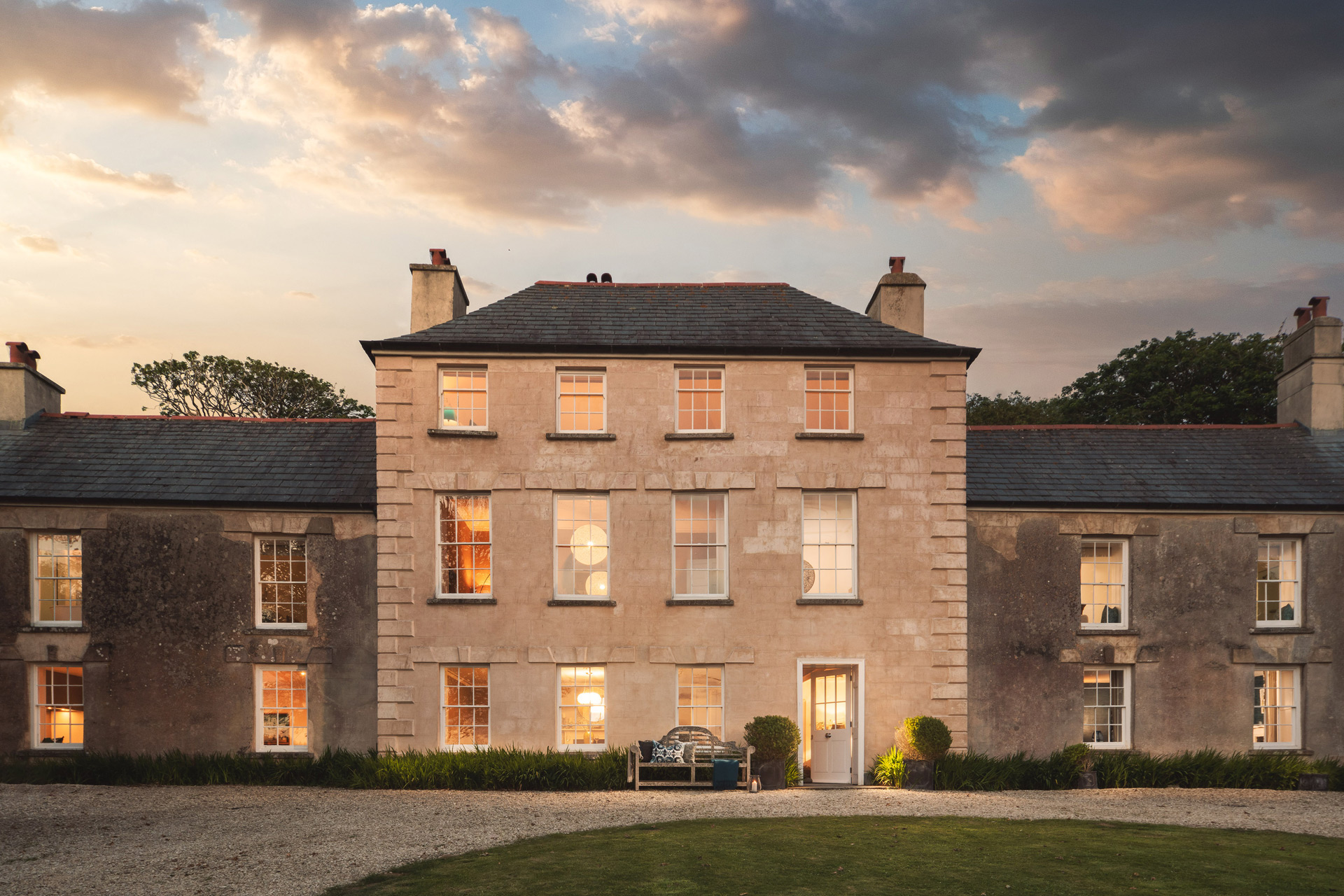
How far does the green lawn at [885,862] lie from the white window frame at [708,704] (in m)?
3.72

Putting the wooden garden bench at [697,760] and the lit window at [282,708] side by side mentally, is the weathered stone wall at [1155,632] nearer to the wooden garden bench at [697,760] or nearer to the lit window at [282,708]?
the wooden garden bench at [697,760]

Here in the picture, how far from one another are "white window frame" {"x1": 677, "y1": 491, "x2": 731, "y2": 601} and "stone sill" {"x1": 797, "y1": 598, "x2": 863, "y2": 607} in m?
1.51

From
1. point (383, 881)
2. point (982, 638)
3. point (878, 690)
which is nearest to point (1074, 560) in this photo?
point (982, 638)

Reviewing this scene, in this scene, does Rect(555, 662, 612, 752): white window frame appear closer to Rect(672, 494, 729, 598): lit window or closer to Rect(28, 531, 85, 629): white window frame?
Rect(672, 494, 729, 598): lit window

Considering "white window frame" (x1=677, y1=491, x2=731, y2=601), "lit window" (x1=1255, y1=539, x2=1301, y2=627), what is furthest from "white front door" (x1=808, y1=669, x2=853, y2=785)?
"lit window" (x1=1255, y1=539, x2=1301, y2=627)

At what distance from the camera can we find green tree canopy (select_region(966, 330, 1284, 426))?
33.0 meters

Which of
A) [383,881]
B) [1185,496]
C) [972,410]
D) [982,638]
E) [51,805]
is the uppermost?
[972,410]

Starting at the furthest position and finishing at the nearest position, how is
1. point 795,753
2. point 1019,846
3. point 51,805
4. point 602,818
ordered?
1. point 795,753
2. point 51,805
3. point 602,818
4. point 1019,846

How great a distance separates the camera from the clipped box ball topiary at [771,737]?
50.8ft

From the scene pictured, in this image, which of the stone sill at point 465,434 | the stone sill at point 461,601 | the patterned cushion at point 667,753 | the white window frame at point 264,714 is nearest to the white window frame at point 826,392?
the stone sill at point 465,434

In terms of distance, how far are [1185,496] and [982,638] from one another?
5274 millimetres

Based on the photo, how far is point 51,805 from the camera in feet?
46.6

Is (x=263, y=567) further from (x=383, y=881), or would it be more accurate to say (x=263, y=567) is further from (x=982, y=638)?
(x=982, y=638)

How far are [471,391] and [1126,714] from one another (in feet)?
49.2
